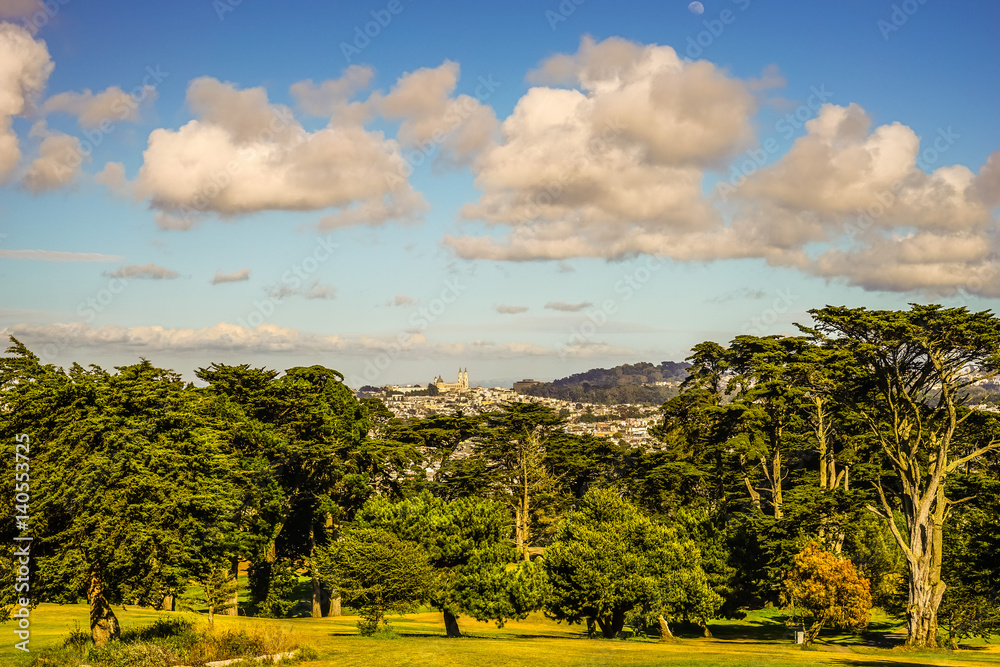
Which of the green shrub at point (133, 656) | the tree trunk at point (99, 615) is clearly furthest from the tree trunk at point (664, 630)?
the tree trunk at point (99, 615)

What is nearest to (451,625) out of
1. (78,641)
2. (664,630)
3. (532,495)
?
(664,630)

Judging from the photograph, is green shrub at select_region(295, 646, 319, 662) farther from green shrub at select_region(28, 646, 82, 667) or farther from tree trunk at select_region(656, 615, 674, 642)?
tree trunk at select_region(656, 615, 674, 642)

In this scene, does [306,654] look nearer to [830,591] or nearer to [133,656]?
[133,656]

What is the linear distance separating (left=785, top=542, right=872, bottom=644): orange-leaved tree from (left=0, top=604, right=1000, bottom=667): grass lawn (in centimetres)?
167

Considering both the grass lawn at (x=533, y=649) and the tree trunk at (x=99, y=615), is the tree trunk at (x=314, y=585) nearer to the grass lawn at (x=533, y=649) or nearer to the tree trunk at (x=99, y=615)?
the grass lawn at (x=533, y=649)

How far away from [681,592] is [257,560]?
27.3 m

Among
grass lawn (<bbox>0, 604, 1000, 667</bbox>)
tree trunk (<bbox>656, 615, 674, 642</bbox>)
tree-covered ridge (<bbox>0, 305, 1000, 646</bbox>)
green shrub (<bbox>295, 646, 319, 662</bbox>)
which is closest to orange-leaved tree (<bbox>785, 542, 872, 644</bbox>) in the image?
tree-covered ridge (<bbox>0, 305, 1000, 646</bbox>)

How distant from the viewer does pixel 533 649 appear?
33188 mm

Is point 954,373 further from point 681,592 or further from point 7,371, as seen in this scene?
point 7,371

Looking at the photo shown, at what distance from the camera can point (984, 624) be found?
124 ft

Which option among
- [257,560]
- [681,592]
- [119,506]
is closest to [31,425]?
[119,506]

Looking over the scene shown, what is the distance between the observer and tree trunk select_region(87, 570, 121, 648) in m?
27.2

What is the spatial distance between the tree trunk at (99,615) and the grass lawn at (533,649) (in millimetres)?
1366

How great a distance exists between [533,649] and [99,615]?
661 inches
